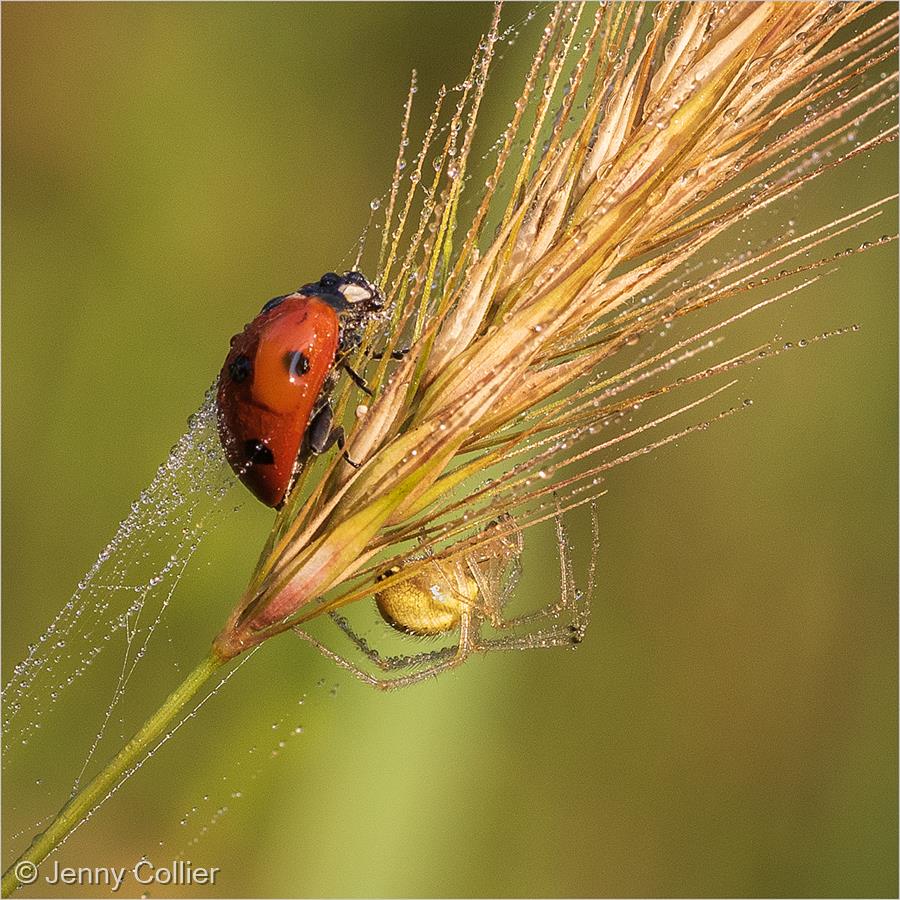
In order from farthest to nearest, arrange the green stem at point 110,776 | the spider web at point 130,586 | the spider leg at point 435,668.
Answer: the spider leg at point 435,668
the spider web at point 130,586
the green stem at point 110,776

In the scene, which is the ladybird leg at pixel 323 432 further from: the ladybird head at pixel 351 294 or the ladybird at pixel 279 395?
the ladybird head at pixel 351 294

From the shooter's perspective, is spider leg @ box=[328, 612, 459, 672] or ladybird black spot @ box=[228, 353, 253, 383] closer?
ladybird black spot @ box=[228, 353, 253, 383]

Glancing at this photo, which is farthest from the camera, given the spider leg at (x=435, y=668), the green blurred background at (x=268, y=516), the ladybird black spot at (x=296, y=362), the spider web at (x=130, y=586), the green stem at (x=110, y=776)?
the green blurred background at (x=268, y=516)

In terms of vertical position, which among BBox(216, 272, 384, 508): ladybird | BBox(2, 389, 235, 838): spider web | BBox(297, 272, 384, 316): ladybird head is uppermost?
BBox(297, 272, 384, 316): ladybird head

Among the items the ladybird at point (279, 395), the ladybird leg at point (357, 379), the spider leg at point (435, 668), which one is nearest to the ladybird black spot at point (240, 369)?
the ladybird at point (279, 395)

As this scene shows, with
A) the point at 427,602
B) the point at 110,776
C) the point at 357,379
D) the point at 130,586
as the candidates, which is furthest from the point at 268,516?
the point at 110,776

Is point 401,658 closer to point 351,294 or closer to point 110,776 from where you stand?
point 351,294

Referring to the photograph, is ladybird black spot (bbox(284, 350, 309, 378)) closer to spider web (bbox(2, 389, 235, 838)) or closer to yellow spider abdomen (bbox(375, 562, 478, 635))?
spider web (bbox(2, 389, 235, 838))

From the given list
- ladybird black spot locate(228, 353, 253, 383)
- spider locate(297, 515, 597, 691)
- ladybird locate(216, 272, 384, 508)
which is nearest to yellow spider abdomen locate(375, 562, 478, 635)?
spider locate(297, 515, 597, 691)
